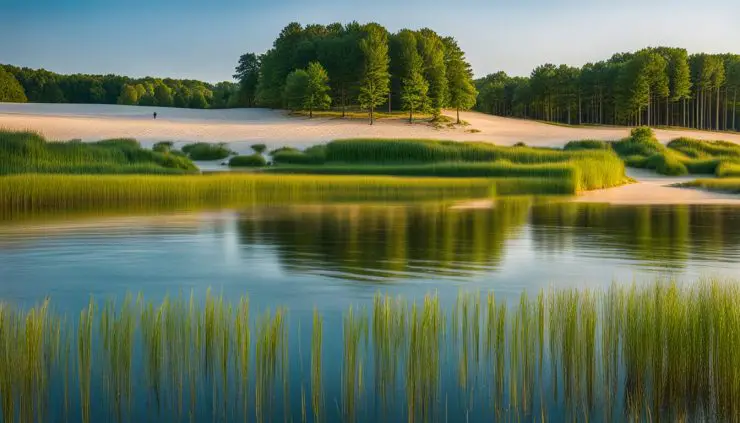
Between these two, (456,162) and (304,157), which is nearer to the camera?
(456,162)

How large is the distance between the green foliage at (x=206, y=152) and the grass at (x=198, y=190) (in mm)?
17645

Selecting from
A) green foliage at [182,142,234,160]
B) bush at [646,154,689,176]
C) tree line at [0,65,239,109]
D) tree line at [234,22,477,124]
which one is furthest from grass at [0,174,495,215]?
tree line at [0,65,239,109]

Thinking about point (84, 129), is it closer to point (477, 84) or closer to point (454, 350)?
point (454, 350)

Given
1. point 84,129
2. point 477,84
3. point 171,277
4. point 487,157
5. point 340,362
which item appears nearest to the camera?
point 340,362

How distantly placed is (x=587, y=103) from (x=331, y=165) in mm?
82945

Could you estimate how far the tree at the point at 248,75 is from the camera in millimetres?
106750

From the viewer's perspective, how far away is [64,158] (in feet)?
92.2

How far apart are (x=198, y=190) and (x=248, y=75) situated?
271 feet

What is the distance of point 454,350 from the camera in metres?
7.09

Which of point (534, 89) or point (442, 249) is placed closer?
point (442, 249)

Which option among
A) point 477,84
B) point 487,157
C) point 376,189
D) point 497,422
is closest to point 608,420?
point 497,422

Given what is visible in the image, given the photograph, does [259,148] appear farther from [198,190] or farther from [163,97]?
[163,97]

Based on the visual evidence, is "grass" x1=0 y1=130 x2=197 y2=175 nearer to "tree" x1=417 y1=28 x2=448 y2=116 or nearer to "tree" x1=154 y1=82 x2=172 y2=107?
"tree" x1=417 y1=28 x2=448 y2=116

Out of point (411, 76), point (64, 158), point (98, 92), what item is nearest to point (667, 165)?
point (64, 158)
